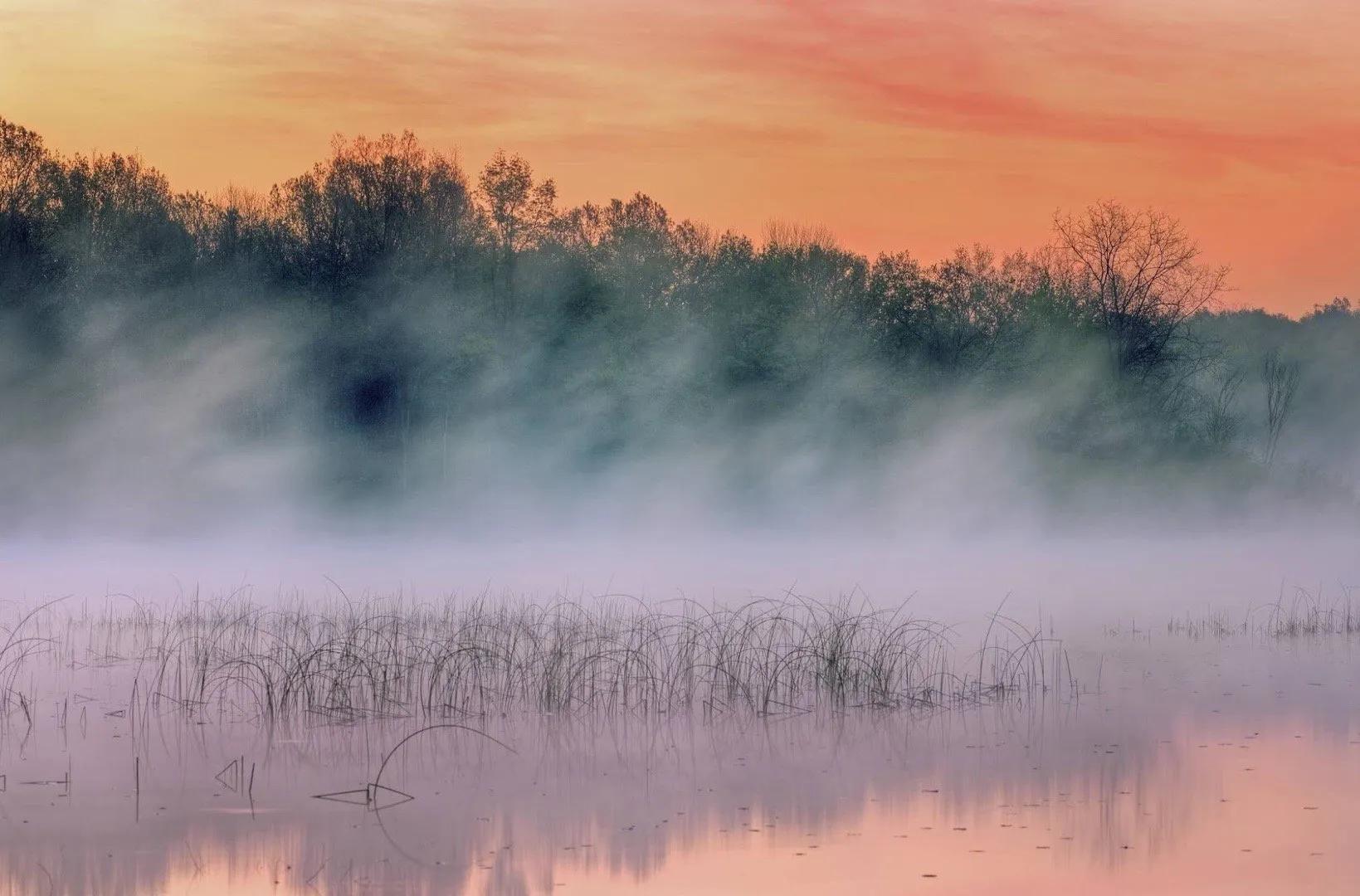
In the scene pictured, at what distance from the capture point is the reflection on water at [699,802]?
12375 millimetres

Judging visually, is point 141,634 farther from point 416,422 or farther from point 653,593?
point 416,422

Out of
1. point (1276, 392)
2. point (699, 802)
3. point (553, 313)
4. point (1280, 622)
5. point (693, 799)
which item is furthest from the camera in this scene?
point (1276, 392)

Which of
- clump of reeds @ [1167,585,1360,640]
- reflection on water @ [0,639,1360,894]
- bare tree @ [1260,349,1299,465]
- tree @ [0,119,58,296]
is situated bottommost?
reflection on water @ [0,639,1360,894]

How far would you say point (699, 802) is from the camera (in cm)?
1481

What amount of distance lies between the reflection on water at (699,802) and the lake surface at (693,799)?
1.4 inches

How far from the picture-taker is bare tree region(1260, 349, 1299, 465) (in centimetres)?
10525

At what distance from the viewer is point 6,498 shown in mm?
68062

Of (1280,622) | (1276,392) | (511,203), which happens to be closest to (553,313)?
(511,203)

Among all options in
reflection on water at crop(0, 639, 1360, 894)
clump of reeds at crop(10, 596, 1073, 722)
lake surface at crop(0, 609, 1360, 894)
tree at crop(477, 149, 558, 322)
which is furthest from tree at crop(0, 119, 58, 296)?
reflection on water at crop(0, 639, 1360, 894)

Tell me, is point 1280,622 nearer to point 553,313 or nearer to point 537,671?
point 537,671

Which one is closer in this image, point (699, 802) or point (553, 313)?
point (699, 802)

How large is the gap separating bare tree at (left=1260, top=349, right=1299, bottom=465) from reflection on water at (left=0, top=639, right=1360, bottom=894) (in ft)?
293

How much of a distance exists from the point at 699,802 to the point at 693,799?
14 cm

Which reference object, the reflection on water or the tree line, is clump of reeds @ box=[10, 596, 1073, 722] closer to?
the reflection on water
